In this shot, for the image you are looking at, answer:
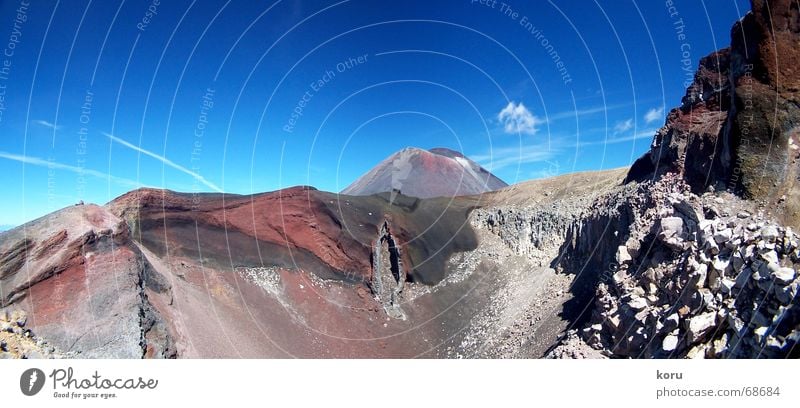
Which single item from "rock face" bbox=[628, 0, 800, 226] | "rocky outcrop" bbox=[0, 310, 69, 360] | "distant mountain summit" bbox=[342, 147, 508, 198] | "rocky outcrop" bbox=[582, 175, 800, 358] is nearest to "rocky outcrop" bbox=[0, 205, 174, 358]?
"rocky outcrop" bbox=[0, 310, 69, 360]

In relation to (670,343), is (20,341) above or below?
above

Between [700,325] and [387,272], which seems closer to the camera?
[700,325]

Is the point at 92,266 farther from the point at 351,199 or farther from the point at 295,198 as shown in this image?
the point at 351,199

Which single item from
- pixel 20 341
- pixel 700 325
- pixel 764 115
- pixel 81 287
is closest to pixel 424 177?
pixel 764 115

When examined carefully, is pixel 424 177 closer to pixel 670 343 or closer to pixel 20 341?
pixel 670 343

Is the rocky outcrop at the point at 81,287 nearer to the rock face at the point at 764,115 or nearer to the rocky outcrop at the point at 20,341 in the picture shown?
the rocky outcrop at the point at 20,341

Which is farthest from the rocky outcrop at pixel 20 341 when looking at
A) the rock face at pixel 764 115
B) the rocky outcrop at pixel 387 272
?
the rock face at pixel 764 115

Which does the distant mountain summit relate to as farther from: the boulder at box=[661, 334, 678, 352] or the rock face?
the boulder at box=[661, 334, 678, 352]

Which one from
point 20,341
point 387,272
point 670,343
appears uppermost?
point 387,272
